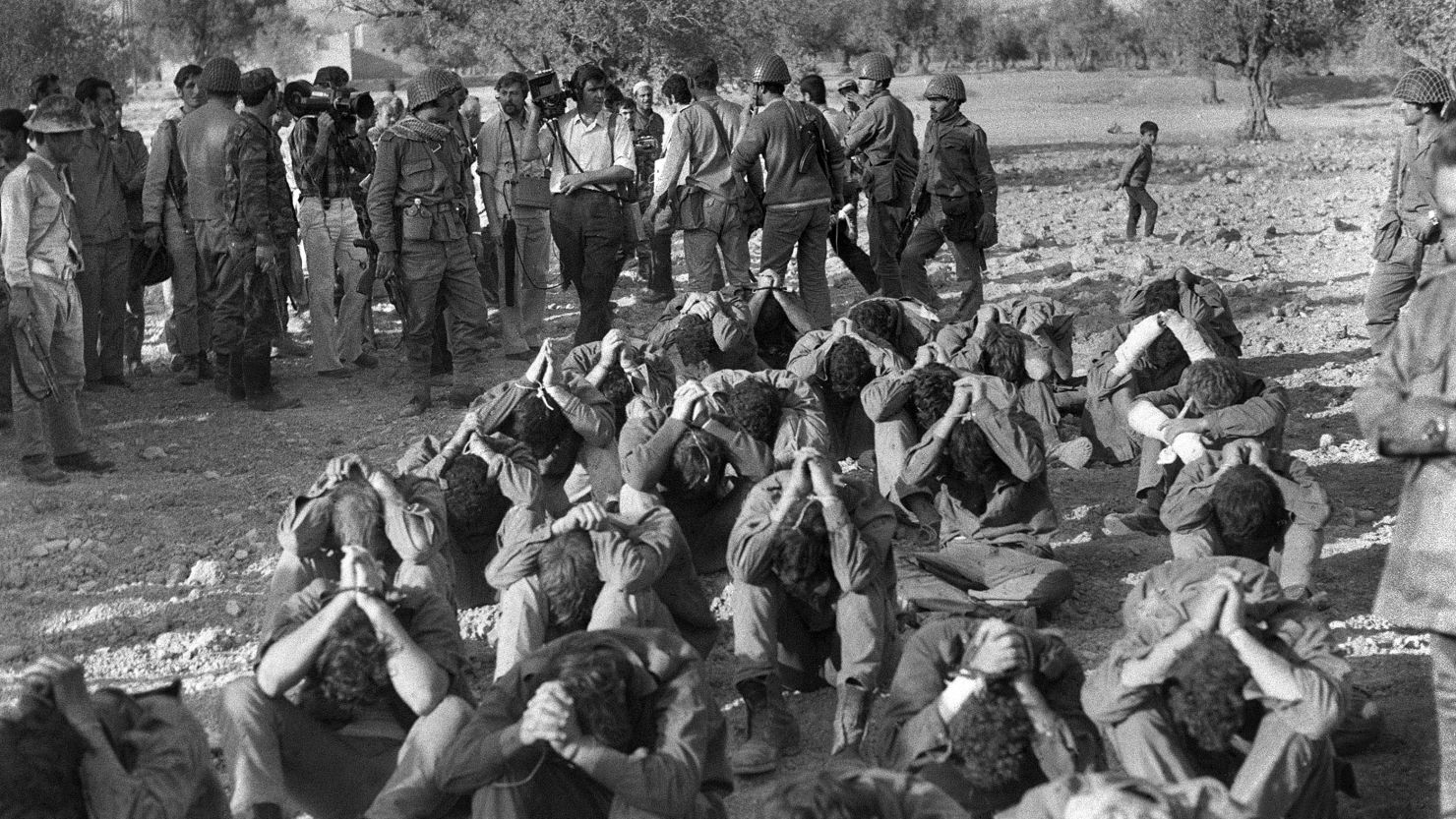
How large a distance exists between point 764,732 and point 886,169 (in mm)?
7959

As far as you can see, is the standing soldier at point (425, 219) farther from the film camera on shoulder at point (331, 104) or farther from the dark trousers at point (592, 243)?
the dark trousers at point (592, 243)

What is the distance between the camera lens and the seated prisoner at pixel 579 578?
5.71 meters

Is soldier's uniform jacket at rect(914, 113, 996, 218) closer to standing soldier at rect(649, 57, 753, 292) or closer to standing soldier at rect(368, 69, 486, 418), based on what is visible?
standing soldier at rect(649, 57, 753, 292)

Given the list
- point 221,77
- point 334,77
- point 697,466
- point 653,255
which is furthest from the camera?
point 653,255

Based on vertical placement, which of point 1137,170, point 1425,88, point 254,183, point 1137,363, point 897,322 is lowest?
point 1137,363

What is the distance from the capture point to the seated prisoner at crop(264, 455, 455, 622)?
609 centimetres

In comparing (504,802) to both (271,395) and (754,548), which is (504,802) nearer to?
(754,548)

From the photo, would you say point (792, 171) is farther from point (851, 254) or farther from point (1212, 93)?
point (1212, 93)

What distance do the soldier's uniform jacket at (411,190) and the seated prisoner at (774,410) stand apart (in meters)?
2.82

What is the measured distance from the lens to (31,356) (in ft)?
28.2

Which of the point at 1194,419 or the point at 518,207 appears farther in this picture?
the point at 518,207

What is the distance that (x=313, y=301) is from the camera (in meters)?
11.4

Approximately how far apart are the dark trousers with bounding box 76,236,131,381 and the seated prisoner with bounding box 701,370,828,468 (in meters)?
4.50

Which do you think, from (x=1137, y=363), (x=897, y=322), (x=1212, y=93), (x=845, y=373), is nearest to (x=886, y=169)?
(x=897, y=322)
